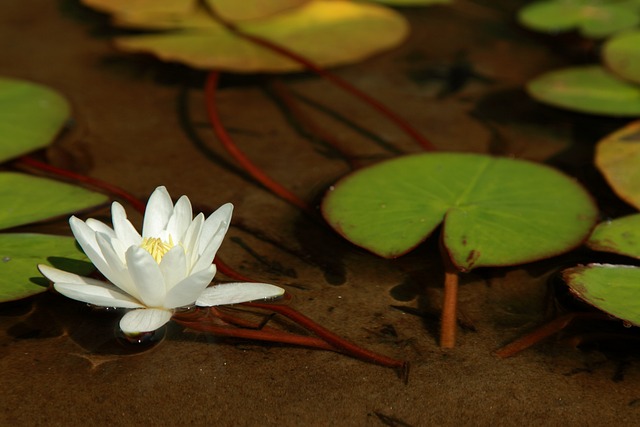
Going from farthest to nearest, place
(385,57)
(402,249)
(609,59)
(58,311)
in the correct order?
(385,57) → (609,59) → (402,249) → (58,311)

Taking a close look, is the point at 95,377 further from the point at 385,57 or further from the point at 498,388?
the point at 385,57

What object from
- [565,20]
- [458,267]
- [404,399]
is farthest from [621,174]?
[565,20]

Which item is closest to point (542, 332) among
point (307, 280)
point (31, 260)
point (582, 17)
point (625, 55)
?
point (307, 280)

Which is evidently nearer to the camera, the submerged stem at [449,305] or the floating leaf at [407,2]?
the submerged stem at [449,305]

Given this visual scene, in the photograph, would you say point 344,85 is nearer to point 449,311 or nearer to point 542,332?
point 449,311

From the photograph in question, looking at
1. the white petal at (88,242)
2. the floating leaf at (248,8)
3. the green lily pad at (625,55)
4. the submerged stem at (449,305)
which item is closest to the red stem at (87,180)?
the white petal at (88,242)

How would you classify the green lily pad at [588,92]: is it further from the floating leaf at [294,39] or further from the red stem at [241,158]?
the red stem at [241,158]
